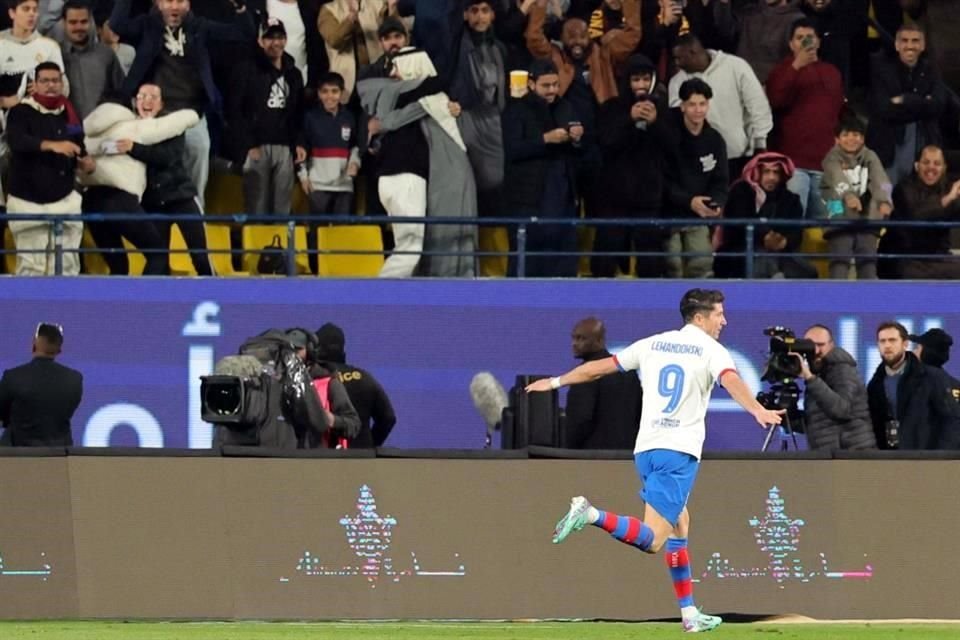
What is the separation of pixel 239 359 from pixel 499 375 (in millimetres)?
4616

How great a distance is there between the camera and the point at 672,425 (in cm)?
1208

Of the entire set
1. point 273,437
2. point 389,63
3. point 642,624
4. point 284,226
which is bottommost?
point 642,624

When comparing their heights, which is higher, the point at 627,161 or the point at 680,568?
the point at 627,161

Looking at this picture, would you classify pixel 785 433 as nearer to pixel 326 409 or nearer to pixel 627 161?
pixel 627 161

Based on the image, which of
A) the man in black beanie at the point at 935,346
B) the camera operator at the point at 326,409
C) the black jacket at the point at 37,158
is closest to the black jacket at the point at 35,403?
the camera operator at the point at 326,409

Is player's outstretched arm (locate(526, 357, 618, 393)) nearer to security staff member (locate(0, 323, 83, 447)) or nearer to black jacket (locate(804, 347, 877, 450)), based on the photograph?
black jacket (locate(804, 347, 877, 450))

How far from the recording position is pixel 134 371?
61.8 ft

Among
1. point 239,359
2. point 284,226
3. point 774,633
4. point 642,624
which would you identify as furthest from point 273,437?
point 284,226

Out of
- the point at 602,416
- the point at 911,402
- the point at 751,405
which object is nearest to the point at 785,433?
the point at 911,402

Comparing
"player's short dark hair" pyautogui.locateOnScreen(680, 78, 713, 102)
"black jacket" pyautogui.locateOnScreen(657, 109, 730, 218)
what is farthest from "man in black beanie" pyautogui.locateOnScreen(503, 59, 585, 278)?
"player's short dark hair" pyautogui.locateOnScreen(680, 78, 713, 102)

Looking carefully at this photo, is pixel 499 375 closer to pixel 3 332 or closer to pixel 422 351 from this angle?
pixel 422 351

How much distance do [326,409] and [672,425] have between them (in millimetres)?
3637

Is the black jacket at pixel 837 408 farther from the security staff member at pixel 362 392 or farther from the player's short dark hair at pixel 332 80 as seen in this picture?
the player's short dark hair at pixel 332 80

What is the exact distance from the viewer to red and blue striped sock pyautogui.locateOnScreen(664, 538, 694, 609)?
12.2 metres
